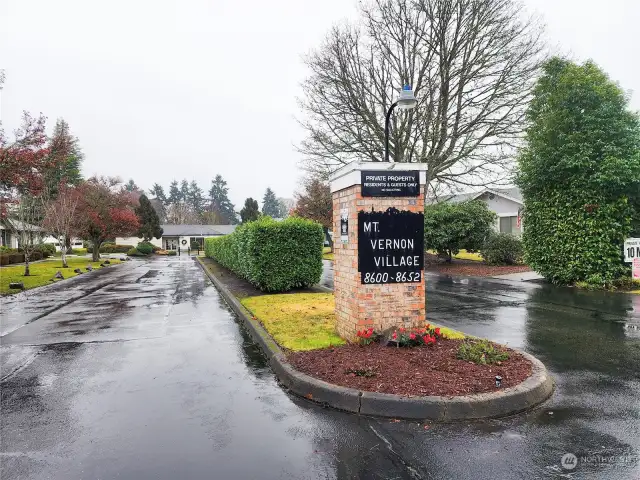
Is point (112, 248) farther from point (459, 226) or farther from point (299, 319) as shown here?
point (299, 319)

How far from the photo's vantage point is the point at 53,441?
3.64 m

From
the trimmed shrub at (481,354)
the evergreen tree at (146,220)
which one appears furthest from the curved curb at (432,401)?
the evergreen tree at (146,220)

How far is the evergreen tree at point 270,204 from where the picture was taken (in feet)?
374

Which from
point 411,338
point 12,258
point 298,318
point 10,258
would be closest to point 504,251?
point 298,318

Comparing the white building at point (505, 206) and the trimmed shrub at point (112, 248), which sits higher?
the white building at point (505, 206)

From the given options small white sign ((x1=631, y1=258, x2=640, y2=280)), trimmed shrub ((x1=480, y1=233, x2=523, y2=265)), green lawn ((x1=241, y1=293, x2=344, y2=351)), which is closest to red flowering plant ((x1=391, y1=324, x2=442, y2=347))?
green lawn ((x1=241, y1=293, x2=344, y2=351))

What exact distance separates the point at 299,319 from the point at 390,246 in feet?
9.56

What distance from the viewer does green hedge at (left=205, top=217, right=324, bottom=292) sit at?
1212cm

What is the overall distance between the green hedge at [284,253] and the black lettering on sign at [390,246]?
660 centimetres

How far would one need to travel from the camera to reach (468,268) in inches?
816

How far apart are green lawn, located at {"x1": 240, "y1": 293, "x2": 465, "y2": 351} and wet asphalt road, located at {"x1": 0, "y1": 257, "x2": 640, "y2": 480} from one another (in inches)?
23.0

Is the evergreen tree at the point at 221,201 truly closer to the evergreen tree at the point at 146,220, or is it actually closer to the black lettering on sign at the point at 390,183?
the evergreen tree at the point at 146,220


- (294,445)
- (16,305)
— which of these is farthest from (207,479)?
(16,305)

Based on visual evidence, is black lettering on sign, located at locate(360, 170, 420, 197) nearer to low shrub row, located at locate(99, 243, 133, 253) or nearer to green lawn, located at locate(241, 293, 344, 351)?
green lawn, located at locate(241, 293, 344, 351)
